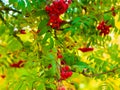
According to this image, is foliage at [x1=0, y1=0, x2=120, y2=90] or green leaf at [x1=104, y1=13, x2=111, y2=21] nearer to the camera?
foliage at [x1=0, y1=0, x2=120, y2=90]

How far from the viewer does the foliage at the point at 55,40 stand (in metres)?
2.18

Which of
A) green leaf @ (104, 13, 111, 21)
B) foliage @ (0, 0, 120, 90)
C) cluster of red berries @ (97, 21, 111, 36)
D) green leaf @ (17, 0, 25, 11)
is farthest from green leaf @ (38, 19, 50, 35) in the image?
cluster of red berries @ (97, 21, 111, 36)

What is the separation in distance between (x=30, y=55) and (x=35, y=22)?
0.24m

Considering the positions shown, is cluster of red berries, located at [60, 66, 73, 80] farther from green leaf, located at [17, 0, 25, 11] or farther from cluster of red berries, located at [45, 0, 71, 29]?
green leaf, located at [17, 0, 25, 11]

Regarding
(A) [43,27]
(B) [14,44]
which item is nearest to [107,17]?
(A) [43,27]

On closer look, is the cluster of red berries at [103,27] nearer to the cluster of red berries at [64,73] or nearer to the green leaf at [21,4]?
the cluster of red berries at [64,73]

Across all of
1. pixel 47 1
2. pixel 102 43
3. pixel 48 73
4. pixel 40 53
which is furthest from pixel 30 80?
pixel 102 43

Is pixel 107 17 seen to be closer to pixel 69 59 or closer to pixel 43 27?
pixel 69 59

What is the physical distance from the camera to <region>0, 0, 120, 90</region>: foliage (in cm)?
218

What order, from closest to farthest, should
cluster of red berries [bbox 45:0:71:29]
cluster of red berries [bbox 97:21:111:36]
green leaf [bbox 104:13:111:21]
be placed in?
cluster of red berries [bbox 45:0:71:29], green leaf [bbox 104:13:111:21], cluster of red berries [bbox 97:21:111:36]

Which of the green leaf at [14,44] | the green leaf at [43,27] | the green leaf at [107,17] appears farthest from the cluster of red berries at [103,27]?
the green leaf at [43,27]

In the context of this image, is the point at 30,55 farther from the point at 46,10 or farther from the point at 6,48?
the point at 46,10

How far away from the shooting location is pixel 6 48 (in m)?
3.29

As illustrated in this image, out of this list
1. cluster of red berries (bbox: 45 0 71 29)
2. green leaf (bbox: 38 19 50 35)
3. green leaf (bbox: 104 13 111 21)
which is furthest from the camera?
green leaf (bbox: 104 13 111 21)
